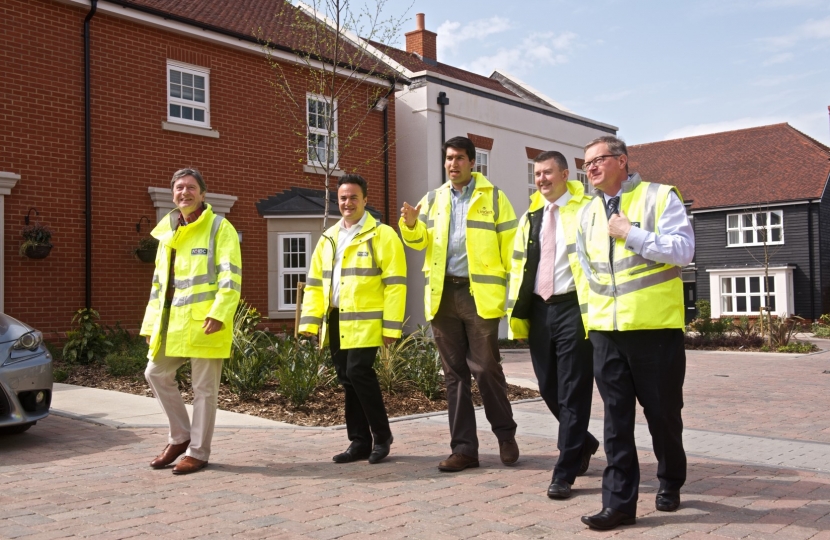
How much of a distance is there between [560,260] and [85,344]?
8.73 meters

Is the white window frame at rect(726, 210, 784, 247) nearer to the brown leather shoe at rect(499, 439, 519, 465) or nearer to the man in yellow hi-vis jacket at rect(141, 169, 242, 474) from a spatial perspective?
the brown leather shoe at rect(499, 439, 519, 465)

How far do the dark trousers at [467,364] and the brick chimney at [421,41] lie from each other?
20.5 m

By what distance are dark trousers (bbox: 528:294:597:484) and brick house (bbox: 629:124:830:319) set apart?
96.1ft

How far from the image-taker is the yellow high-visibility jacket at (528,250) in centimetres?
515

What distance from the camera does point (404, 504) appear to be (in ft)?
15.1

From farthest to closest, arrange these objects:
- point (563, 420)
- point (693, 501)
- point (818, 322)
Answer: point (818, 322), point (563, 420), point (693, 501)

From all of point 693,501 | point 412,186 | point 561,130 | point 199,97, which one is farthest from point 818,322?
point 693,501

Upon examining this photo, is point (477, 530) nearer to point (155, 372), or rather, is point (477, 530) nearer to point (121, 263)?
point (155, 372)

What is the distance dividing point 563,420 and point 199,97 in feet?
40.0

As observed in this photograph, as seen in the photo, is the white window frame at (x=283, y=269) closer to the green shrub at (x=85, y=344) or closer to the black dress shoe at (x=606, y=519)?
the green shrub at (x=85, y=344)

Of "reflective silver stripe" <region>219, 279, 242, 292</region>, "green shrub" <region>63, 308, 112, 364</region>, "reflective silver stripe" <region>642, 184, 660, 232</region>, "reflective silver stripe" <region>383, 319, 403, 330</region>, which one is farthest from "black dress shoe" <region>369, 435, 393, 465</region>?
"green shrub" <region>63, 308, 112, 364</region>

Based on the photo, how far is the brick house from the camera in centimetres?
3291

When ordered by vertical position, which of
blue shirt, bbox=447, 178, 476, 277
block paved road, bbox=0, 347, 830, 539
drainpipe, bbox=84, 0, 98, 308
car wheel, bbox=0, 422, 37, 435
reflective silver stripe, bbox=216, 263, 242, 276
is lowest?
block paved road, bbox=0, 347, 830, 539

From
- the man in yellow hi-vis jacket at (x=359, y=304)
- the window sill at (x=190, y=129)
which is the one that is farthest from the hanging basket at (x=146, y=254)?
the man in yellow hi-vis jacket at (x=359, y=304)
